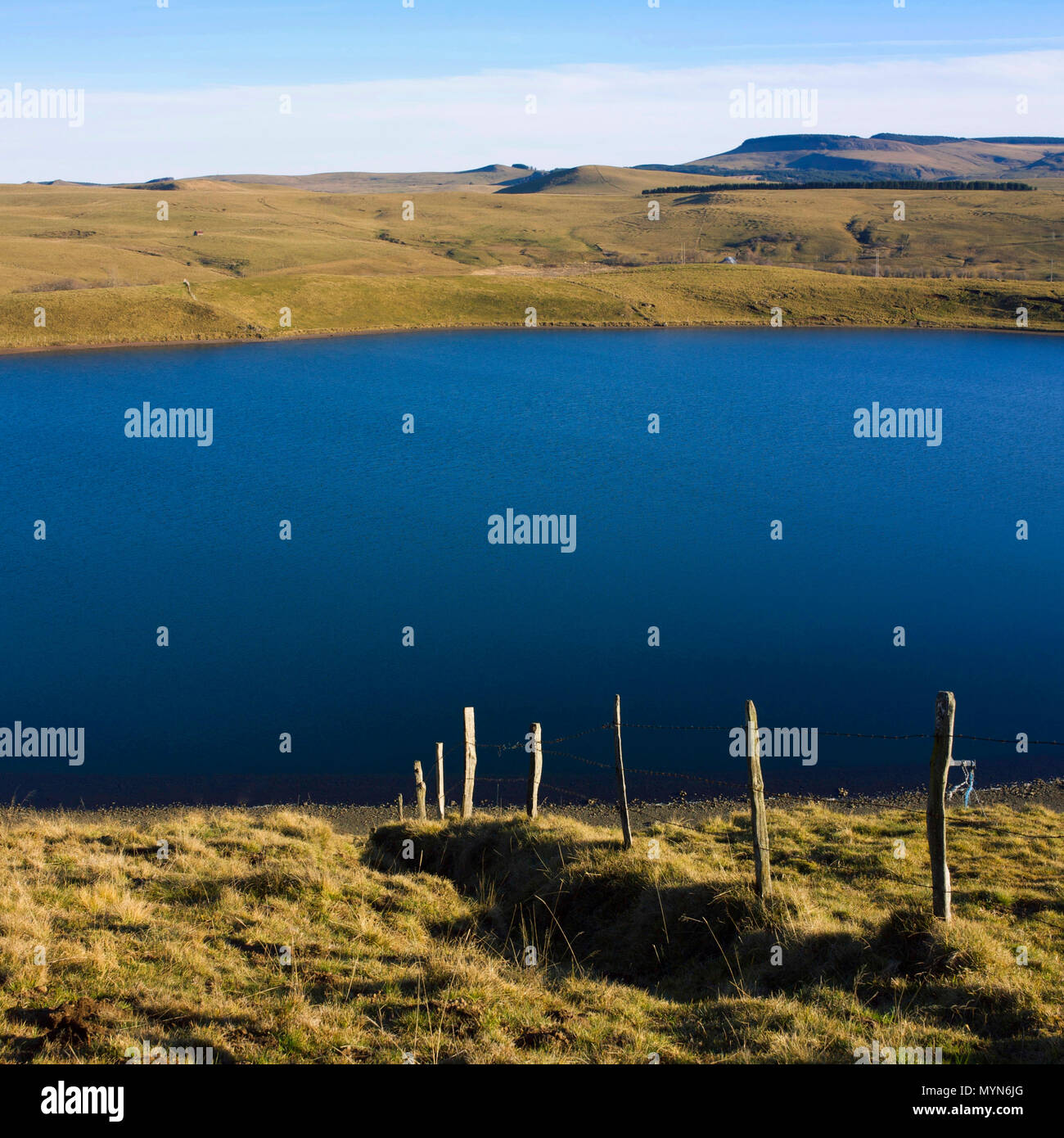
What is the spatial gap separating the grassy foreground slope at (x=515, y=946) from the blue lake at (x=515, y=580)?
7.52m

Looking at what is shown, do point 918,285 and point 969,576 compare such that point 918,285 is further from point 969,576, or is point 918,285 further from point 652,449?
point 969,576

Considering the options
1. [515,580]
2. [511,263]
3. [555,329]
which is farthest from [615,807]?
[511,263]

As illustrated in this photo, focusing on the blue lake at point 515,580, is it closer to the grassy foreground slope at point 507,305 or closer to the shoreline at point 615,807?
the shoreline at point 615,807

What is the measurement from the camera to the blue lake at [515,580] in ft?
74.6

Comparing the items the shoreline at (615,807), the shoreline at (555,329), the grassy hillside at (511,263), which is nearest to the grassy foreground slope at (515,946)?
the shoreline at (615,807)

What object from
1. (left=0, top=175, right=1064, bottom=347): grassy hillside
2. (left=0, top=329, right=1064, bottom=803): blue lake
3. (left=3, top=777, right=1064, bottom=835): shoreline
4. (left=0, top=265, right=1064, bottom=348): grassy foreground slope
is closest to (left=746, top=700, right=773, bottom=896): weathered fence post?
(left=3, top=777, right=1064, bottom=835): shoreline

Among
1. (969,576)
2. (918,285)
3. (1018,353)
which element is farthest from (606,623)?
(918,285)

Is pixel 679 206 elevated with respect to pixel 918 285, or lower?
elevated

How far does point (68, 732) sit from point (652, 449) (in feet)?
118

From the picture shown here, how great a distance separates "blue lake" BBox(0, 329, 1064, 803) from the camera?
22.8m

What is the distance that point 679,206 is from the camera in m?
167

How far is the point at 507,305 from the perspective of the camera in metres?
98.4

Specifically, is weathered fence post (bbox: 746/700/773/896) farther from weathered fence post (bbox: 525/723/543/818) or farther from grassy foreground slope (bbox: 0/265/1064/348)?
grassy foreground slope (bbox: 0/265/1064/348)

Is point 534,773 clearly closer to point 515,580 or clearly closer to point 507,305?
point 515,580
